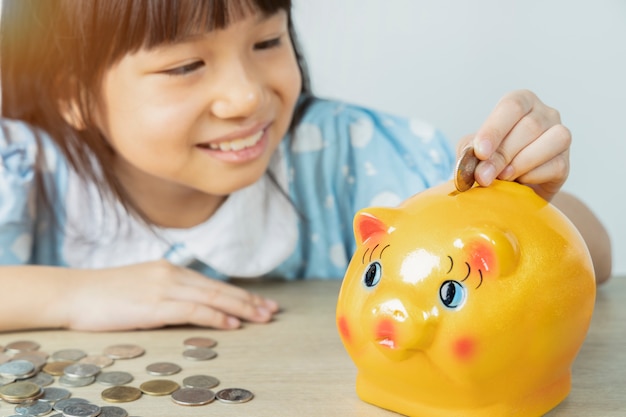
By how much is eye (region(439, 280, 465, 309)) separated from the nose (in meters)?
0.35

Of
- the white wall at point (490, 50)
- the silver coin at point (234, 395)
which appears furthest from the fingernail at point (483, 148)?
the white wall at point (490, 50)

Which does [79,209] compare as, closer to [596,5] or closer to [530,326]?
[530,326]

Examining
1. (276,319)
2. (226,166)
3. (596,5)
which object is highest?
(596,5)

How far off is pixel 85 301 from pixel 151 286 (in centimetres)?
6

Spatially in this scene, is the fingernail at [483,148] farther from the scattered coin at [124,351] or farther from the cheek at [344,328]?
the scattered coin at [124,351]

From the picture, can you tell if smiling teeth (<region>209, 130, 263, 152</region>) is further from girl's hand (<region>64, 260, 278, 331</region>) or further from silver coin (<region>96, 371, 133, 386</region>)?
silver coin (<region>96, 371, 133, 386</region>)

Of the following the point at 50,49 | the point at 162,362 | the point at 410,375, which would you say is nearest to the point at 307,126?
the point at 50,49

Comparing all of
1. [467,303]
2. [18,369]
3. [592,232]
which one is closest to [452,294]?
[467,303]

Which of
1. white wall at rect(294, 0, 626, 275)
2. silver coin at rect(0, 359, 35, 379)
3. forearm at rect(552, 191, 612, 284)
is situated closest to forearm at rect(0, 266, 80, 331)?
silver coin at rect(0, 359, 35, 379)

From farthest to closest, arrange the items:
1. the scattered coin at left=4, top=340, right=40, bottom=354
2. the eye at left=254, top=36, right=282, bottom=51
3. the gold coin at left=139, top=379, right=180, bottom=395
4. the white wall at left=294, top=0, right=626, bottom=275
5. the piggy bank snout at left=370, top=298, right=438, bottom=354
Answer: the white wall at left=294, top=0, right=626, bottom=275
the eye at left=254, top=36, right=282, bottom=51
the scattered coin at left=4, top=340, right=40, bottom=354
the gold coin at left=139, top=379, right=180, bottom=395
the piggy bank snout at left=370, top=298, right=438, bottom=354

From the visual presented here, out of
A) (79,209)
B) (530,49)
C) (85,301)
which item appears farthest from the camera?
(530,49)

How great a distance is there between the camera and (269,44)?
865 mm

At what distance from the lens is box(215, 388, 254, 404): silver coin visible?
0.59 meters

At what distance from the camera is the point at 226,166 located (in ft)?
2.89
